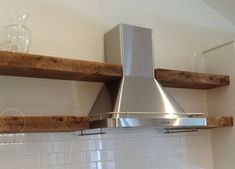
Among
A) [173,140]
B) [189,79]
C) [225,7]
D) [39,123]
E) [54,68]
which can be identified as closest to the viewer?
[39,123]

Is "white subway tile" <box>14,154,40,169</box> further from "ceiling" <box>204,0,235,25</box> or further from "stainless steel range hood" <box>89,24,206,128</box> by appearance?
"ceiling" <box>204,0,235,25</box>

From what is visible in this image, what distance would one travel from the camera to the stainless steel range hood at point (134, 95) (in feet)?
6.37

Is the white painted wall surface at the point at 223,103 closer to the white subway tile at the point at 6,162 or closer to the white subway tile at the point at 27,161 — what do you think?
the white subway tile at the point at 27,161

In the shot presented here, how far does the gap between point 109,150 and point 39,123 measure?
72cm

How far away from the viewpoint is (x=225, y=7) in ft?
9.88

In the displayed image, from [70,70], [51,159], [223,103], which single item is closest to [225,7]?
[223,103]

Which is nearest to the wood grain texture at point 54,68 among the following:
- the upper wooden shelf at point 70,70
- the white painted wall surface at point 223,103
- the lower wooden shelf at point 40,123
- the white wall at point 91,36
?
the upper wooden shelf at point 70,70

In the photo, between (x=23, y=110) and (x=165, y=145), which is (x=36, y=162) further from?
(x=165, y=145)

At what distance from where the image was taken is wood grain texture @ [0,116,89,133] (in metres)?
1.69

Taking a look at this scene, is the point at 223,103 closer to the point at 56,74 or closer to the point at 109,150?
the point at 109,150

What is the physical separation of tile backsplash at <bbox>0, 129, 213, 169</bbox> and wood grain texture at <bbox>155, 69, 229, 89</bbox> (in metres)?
0.42

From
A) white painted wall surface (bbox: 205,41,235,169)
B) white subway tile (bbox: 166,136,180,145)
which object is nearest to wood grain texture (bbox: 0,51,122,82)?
white subway tile (bbox: 166,136,180,145)

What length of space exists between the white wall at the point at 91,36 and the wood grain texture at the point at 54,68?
102 millimetres

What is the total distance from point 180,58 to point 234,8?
0.74 meters
